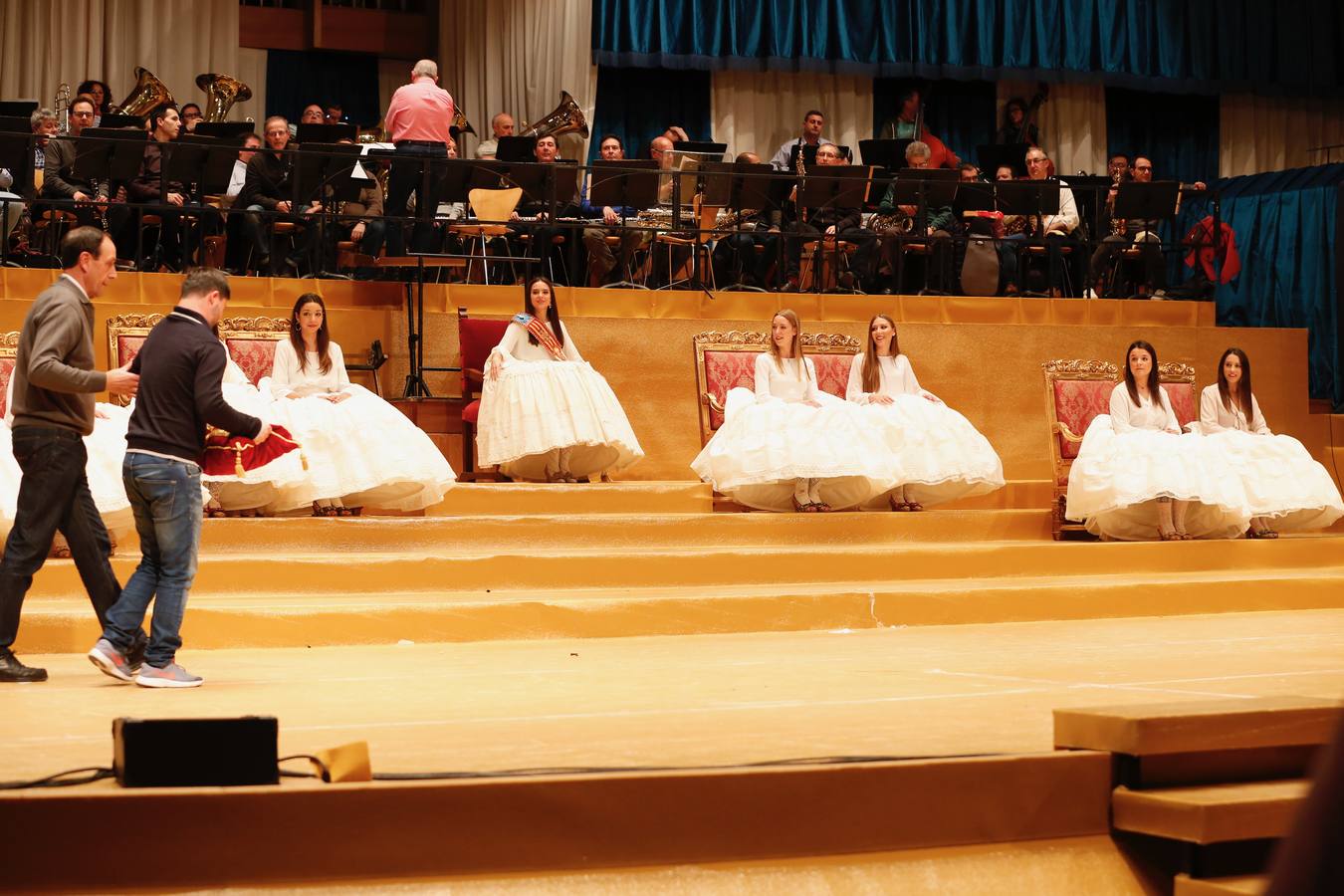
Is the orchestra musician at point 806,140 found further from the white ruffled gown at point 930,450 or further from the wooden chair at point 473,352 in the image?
the white ruffled gown at point 930,450

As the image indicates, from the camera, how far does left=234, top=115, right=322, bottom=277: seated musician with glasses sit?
9297mm

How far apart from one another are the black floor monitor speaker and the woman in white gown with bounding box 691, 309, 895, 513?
4804 millimetres

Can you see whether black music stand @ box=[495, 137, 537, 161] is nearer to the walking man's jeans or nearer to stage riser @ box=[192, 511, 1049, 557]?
stage riser @ box=[192, 511, 1049, 557]

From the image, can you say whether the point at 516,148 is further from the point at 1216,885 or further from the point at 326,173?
the point at 1216,885

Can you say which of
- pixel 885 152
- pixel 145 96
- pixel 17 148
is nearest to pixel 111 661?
pixel 17 148

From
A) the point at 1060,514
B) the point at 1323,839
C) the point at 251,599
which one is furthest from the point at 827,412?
the point at 1323,839

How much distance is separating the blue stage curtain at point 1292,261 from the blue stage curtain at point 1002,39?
1.83 meters

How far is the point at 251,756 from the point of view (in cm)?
262

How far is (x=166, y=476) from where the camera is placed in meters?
4.30

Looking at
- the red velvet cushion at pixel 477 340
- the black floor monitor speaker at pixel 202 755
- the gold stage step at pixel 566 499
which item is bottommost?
the black floor monitor speaker at pixel 202 755

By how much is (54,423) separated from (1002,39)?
1078 centimetres

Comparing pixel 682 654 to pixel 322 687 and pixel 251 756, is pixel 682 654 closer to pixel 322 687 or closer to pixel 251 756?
pixel 322 687

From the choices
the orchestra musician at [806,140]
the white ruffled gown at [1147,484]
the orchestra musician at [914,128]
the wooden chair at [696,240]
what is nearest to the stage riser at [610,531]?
the white ruffled gown at [1147,484]

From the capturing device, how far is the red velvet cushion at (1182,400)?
27.3 ft
